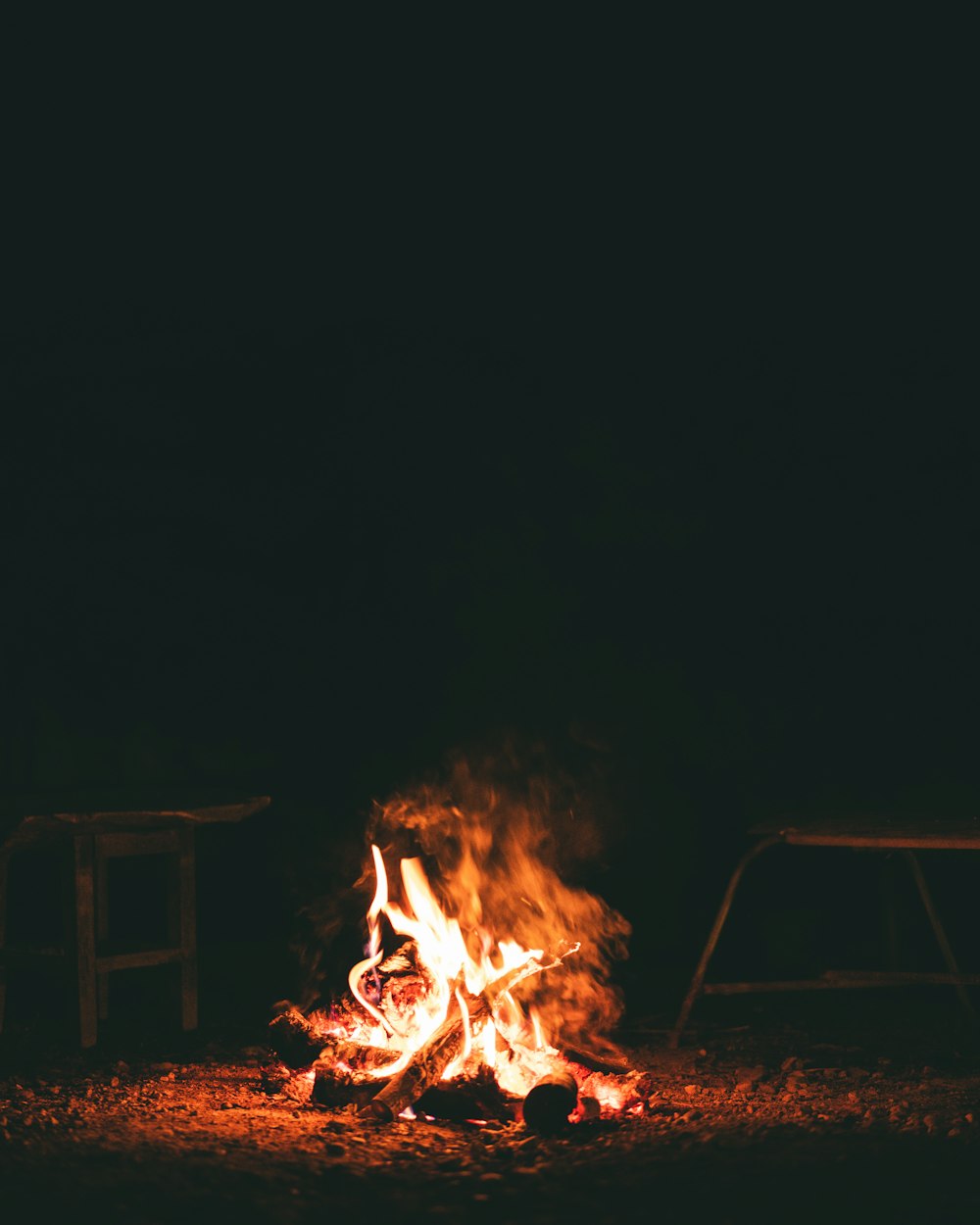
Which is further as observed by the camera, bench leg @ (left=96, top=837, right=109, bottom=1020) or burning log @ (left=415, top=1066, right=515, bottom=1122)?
bench leg @ (left=96, top=837, right=109, bottom=1020)

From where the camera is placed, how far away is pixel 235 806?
509 centimetres

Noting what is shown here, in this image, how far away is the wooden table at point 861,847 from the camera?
4461mm

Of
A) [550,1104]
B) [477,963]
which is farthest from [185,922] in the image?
[550,1104]

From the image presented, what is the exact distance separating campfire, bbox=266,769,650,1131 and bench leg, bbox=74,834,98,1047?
2.26 feet

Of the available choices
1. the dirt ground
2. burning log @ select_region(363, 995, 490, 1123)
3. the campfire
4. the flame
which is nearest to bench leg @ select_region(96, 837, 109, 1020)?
the dirt ground

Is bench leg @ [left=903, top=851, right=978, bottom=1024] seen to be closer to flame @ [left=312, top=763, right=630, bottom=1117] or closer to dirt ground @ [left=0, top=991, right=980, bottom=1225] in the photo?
dirt ground @ [left=0, top=991, right=980, bottom=1225]

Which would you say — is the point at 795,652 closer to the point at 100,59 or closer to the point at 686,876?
the point at 686,876

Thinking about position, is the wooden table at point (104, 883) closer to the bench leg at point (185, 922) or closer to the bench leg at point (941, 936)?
the bench leg at point (185, 922)

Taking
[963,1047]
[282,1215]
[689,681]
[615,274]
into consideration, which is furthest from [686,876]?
[282,1215]

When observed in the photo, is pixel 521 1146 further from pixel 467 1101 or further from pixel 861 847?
pixel 861 847

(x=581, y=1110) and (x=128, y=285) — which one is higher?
(x=128, y=285)

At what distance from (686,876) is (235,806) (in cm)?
213

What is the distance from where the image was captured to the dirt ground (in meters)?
3.40

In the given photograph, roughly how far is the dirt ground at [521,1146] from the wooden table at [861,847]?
0.74 ft
